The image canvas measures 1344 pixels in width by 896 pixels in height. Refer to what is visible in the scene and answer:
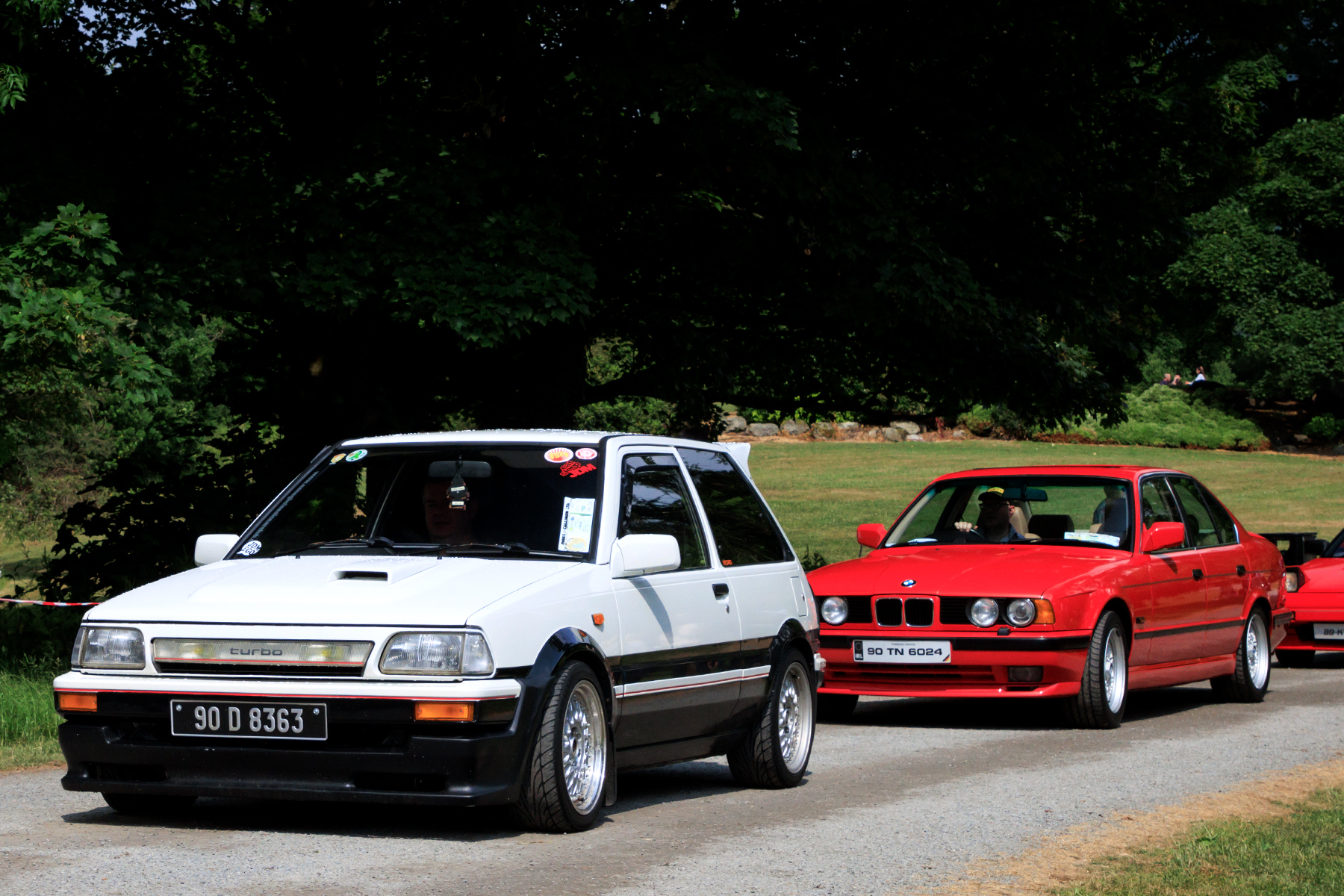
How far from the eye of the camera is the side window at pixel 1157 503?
12.6m

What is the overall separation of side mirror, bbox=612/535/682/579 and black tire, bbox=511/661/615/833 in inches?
19.8

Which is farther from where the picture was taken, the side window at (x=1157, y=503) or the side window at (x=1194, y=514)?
the side window at (x=1194, y=514)

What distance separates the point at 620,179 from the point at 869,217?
9.33 ft

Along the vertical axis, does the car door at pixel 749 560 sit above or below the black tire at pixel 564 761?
above

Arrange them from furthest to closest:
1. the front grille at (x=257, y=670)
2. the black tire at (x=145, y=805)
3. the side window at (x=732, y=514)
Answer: the side window at (x=732, y=514), the black tire at (x=145, y=805), the front grille at (x=257, y=670)

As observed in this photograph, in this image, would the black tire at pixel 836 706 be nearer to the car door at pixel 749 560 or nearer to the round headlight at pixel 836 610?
the round headlight at pixel 836 610

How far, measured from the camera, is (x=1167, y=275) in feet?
182

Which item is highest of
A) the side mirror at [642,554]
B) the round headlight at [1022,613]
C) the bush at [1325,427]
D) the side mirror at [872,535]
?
the bush at [1325,427]

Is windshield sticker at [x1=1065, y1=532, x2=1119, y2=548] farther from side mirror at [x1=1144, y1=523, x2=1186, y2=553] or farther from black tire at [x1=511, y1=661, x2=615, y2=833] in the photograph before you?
black tire at [x1=511, y1=661, x2=615, y2=833]

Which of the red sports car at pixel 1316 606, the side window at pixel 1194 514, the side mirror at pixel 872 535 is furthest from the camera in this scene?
the red sports car at pixel 1316 606

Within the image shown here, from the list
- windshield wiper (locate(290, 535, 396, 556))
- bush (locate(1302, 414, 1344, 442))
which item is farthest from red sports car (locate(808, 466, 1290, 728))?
bush (locate(1302, 414, 1344, 442))

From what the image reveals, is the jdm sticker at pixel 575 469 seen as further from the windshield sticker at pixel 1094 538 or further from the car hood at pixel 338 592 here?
the windshield sticker at pixel 1094 538

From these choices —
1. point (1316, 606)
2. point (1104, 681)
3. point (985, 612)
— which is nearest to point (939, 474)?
point (1316, 606)

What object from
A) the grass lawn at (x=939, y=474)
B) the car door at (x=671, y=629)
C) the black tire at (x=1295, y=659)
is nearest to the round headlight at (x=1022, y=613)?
the car door at (x=671, y=629)
